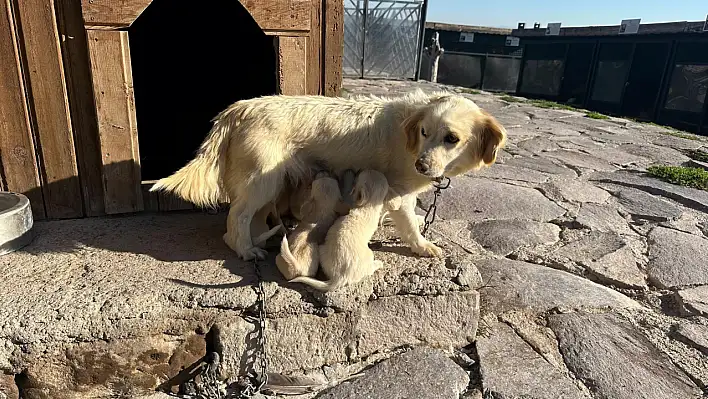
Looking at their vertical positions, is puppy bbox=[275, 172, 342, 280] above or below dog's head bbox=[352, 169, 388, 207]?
below

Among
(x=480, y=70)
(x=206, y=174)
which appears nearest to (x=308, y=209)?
(x=206, y=174)

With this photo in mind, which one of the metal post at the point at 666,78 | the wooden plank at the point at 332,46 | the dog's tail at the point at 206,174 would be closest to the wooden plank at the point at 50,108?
the dog's tail at the point at 206,174

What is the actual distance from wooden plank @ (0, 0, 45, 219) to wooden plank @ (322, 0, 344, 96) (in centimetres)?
190

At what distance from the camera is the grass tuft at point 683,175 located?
518cm

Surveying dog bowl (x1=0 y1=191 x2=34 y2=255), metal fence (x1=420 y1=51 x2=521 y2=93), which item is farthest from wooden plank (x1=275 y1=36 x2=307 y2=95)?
metal fence (x1=420 y1=51 x2=521 y2=93)

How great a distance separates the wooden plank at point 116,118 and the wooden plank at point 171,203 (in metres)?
0.14

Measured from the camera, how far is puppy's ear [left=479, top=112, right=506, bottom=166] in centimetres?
252

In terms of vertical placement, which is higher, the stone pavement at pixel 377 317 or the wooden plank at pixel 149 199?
the wooden plank at pixel 149 199

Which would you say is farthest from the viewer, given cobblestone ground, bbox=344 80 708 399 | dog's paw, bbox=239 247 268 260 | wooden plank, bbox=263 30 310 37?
wooden plank, bbox=263 30 310 37

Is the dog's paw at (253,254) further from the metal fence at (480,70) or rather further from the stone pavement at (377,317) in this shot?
the metal fence at (480,70)

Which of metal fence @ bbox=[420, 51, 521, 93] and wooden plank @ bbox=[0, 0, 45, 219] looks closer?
wooden plank @ bbox=[0, 0, 45, 219]

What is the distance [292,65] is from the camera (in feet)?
10.7

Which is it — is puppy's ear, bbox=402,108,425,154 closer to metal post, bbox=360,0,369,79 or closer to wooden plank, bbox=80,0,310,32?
wooden plank, bbox=80,0,310,32

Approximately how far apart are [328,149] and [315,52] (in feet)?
3.17
